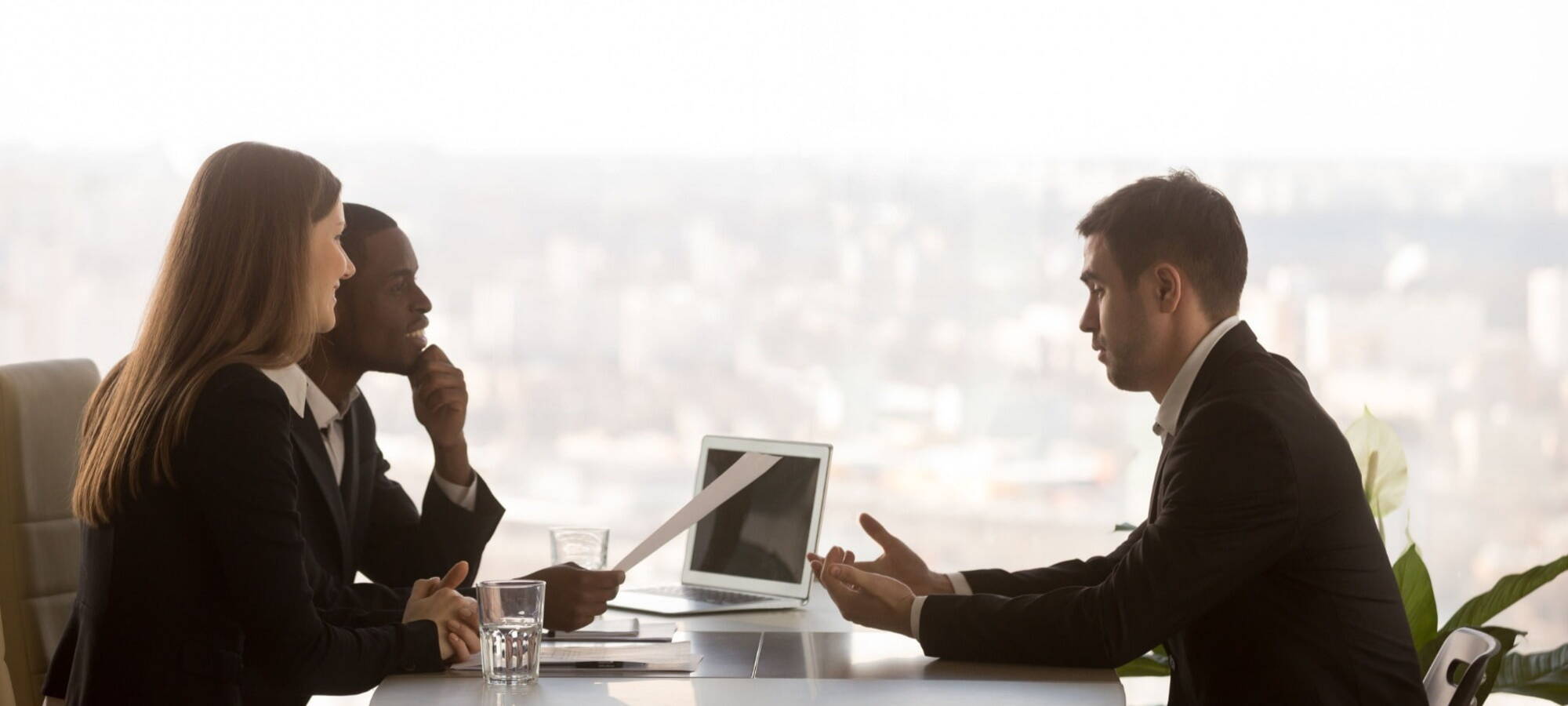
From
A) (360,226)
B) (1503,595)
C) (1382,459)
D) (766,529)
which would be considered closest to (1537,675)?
(1503,595)

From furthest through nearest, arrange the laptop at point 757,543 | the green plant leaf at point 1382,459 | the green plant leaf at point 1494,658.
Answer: the green plant leaf at point 1382,459
the green plant leaf at point 1494,658
the laptop at point 757,543

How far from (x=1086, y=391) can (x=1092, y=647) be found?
182 cm

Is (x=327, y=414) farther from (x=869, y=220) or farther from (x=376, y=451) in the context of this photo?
(x=869, y=220)

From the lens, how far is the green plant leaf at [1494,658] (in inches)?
97.8

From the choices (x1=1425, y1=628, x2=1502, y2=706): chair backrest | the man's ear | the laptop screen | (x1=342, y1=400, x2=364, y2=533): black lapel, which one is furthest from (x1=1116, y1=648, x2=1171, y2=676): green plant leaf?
(x1=342, y1=400, x2=364, y2=533): black lapel

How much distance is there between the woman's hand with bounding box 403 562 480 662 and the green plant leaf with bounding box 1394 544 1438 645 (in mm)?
1744

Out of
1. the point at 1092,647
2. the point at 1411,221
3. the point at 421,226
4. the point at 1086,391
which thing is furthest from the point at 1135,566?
the point at 421,226

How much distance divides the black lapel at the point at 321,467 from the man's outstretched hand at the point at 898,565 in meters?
0.67

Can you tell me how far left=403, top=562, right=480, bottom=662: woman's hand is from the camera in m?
1.75

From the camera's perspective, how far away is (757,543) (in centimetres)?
241

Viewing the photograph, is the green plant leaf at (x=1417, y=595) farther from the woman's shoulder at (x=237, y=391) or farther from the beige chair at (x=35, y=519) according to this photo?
the beige chair at (x=35, y=519)

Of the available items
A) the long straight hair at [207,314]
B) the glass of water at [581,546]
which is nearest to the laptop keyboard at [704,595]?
the glass of water at [581,546]

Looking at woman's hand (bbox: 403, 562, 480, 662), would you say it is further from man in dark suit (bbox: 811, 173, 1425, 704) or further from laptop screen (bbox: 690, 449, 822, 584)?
laptop screen (bbox: 690, 449, 822, 584)

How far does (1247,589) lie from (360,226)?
57.2 inches
